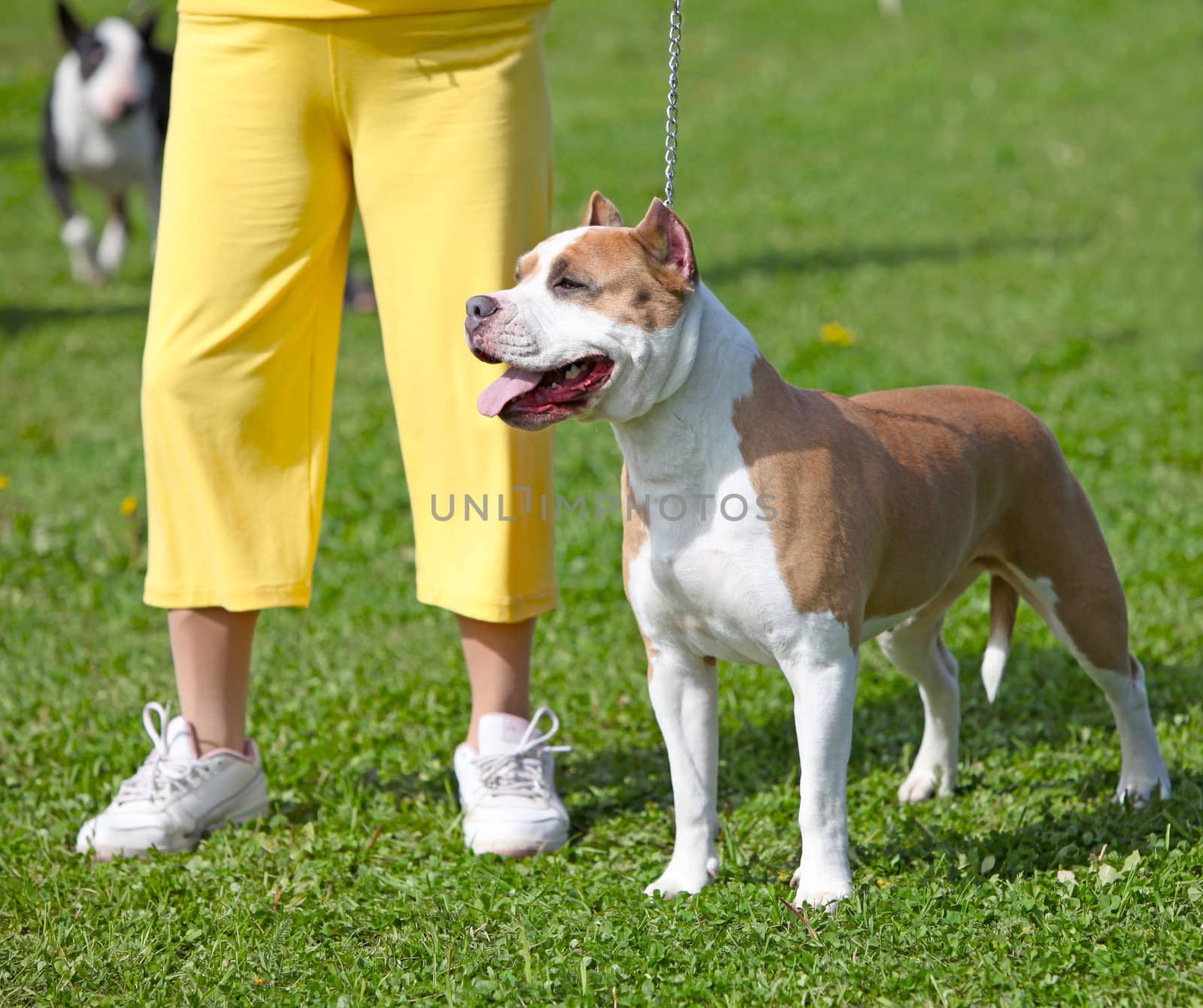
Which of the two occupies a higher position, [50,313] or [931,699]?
[931,699]

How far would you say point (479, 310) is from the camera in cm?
266

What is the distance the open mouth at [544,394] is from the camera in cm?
268

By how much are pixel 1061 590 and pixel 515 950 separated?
1459 mm

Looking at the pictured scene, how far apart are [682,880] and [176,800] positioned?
1.23m

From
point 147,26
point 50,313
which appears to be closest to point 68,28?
point 147,26

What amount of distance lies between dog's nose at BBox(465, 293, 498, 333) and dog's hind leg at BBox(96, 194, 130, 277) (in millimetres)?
8043

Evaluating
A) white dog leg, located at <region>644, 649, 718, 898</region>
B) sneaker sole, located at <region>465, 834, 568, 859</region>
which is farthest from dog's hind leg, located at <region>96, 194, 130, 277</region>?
white dog leg, located at <region>644, 649, 718, 898</region>

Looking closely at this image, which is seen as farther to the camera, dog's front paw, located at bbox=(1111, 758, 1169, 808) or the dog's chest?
dog's front paw, located at bbox=(1111, 758, 1169, 808)

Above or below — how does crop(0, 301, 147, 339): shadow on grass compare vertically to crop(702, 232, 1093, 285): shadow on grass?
below

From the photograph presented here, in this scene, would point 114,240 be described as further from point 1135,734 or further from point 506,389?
point 1135,734

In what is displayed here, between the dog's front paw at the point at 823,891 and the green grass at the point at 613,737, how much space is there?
6cm

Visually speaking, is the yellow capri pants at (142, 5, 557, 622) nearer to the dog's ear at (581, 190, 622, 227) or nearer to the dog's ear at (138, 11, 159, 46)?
the dog's ear at (581, 190, 622, 227)

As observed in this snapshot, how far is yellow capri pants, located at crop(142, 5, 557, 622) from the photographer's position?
10.7 feet

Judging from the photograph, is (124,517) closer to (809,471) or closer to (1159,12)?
(809,471)
